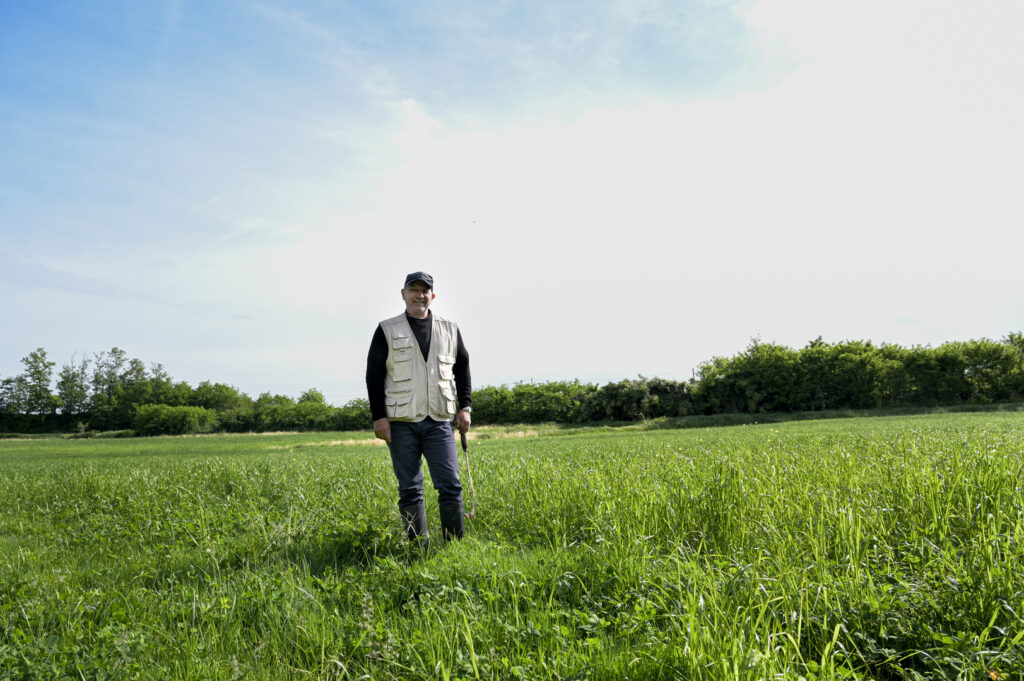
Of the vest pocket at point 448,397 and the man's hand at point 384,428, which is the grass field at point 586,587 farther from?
the vest pocket at point 448,397

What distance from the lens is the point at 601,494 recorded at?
5.08 metres

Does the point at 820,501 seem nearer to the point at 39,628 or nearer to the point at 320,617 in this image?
the point at 320,617

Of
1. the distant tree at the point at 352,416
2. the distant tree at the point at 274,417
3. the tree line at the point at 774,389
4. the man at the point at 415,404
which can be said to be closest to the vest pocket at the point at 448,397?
the man at the point at 415,404

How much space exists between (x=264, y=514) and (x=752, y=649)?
5915 millimetres

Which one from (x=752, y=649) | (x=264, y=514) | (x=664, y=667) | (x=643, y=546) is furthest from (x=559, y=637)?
(x=264, y=514)

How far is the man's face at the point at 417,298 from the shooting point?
17.4ft

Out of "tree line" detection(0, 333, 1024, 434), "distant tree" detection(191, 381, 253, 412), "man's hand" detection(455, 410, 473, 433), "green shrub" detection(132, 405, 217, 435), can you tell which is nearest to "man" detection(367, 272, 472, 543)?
"man's hand" detection(455, 410, 473, 433)

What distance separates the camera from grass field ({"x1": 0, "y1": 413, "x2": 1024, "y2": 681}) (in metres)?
2.69

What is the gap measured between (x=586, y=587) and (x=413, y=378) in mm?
2462

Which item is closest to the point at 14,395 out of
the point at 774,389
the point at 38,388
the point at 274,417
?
the point at 38,388

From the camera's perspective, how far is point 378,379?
208 inches

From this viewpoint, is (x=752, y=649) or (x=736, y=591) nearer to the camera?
(x=752, y=649)

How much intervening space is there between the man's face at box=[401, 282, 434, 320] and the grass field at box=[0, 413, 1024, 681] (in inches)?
83.8

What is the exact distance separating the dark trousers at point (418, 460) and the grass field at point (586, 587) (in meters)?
0.45
